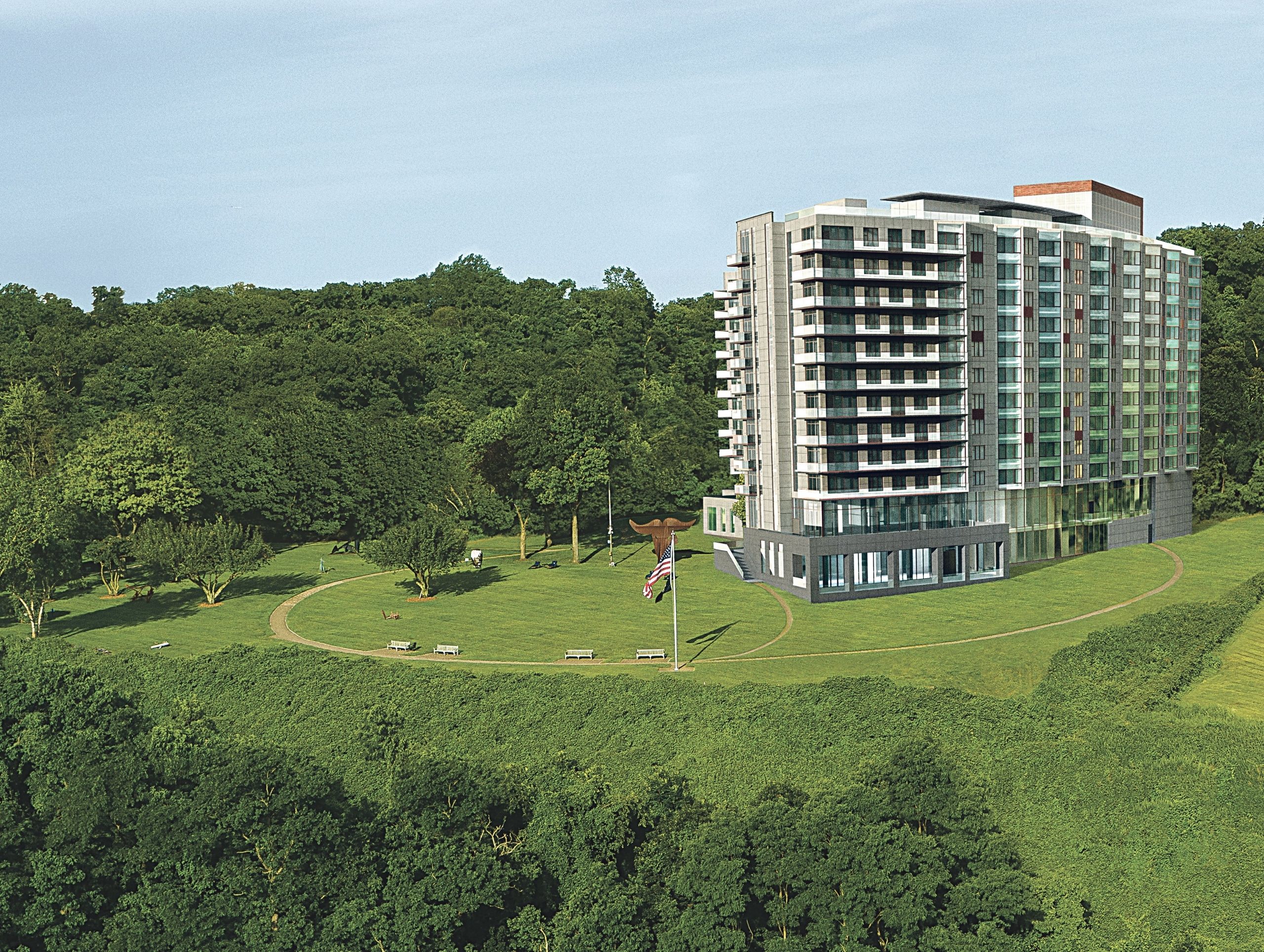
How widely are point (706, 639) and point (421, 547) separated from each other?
2797 cm

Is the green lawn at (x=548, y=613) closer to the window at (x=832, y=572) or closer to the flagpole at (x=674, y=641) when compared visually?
the flagpole at (x=674, y=641)

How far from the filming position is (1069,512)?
124 metres

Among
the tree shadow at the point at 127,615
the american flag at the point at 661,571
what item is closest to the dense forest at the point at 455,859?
the american flag at the point at 661,571

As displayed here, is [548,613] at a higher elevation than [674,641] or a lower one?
lower

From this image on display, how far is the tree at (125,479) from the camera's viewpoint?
114 metres

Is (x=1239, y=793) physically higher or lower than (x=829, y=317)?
lower


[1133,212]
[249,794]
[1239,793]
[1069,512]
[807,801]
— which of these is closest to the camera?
[249,794]

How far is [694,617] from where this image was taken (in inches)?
4040

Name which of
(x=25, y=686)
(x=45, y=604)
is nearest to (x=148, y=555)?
(x=45, y=604)

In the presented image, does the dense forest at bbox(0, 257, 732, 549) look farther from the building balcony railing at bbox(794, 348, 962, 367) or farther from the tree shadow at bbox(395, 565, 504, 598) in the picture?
the building balcony railing at bbox(794, 348, 962, 367)

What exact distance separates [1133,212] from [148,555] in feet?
354

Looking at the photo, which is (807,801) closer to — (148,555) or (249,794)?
(249,794)

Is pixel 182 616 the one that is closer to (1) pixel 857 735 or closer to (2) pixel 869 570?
(2) pixel 869 570

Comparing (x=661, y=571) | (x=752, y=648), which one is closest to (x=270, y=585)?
(x=661, y=571)
